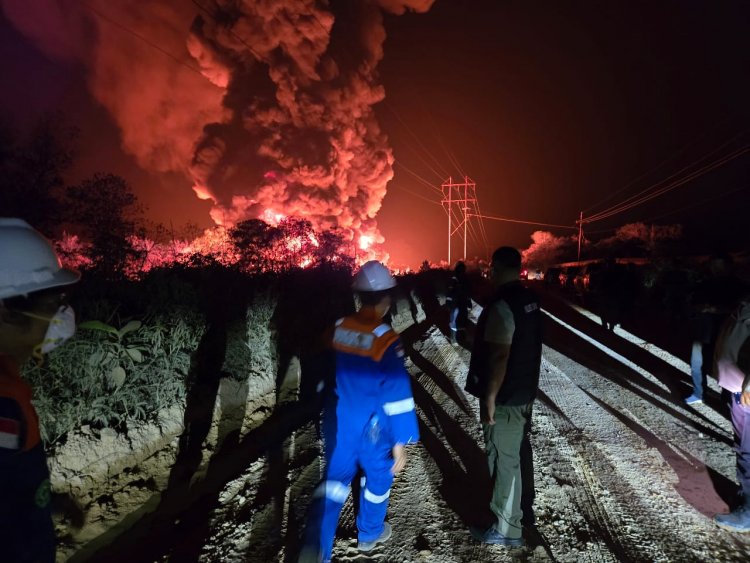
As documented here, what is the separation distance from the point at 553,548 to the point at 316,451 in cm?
228

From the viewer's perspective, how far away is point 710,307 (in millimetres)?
4547

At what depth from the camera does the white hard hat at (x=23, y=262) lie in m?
1.23

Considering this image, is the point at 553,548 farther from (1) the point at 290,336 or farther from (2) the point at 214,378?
(1) the point at 290,336

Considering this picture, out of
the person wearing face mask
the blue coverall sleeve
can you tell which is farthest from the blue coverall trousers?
the person wearing face mask

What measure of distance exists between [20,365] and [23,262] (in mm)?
364

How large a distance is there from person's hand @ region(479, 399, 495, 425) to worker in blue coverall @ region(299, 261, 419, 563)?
1.90ft

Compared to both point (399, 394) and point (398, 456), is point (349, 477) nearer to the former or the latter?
point (398, 456)

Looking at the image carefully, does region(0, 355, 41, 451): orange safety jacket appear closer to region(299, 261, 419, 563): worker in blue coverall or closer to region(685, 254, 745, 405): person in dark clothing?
region(299, 261, 419, 563): worker in blue coverall

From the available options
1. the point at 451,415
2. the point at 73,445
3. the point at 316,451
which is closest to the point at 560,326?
the point at 451,415

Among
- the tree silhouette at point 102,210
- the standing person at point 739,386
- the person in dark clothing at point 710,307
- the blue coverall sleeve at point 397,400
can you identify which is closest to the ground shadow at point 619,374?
the person in dark clothing at point 710,307

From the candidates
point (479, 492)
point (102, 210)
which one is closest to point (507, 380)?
point (479, 492)

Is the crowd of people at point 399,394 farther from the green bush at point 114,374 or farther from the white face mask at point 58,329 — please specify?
the green bush at point 114,374

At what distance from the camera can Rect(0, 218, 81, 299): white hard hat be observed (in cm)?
123

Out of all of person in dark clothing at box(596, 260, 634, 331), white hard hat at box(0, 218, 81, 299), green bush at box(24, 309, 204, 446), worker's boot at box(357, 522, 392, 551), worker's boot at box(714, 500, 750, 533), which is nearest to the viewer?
white hard hat at box(0, 218, 81, 299)
